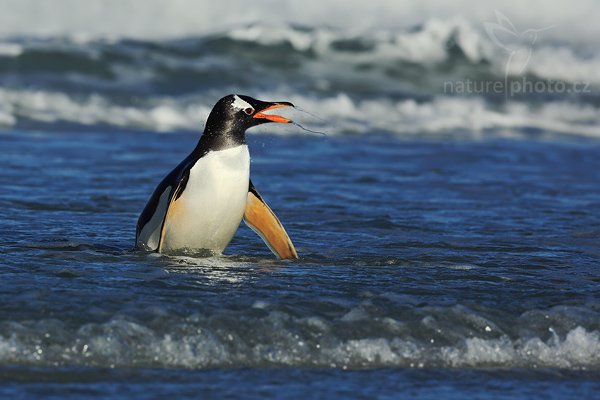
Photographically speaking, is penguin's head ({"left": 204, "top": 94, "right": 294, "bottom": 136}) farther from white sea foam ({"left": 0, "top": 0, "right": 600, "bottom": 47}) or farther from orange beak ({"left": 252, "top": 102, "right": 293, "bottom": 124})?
white sea foam ({"left": 0, "top": 0, "right": 600, "bottom": 47})

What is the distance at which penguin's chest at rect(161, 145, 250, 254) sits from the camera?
19.7ft

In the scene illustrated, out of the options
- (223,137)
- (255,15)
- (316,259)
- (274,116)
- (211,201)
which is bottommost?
(316,259)

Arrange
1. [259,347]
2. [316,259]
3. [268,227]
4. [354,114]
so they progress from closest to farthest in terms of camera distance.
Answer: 1. [259,347]
2. [316,259]
3. [268,227]
4. [354,114]

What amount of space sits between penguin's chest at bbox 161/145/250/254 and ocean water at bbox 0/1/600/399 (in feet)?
0.63

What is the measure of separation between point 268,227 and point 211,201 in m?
0.50

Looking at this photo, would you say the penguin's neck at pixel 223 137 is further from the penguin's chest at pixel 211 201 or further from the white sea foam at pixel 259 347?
the white sea foam at pixel 259 347

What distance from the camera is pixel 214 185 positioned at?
6.00 metres

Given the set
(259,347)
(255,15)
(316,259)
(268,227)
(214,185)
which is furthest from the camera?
(255,15)

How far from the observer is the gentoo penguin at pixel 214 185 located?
602 cm

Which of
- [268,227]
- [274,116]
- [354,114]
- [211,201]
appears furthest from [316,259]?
[354,114]

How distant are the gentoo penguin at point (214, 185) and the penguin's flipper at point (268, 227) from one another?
270mm

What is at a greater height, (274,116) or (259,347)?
(274,116)

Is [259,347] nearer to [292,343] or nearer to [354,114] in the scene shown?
[292,343]

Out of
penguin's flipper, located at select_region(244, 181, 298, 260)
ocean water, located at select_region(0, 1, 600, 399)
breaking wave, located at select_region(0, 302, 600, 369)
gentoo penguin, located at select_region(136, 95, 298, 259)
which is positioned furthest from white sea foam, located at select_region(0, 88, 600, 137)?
breaking wave, located at select_region(0, 302, 600, 369)
